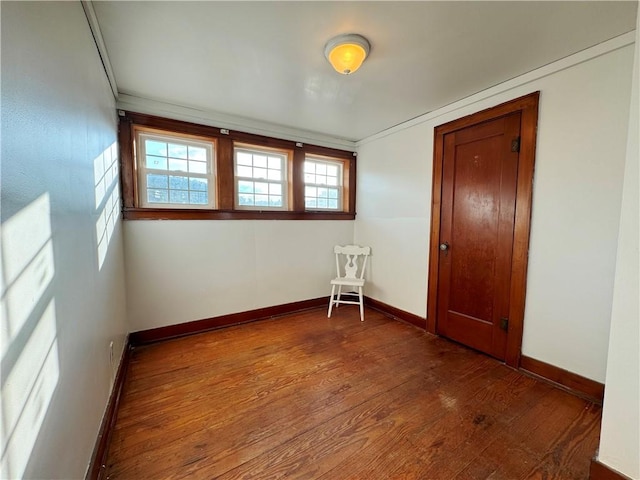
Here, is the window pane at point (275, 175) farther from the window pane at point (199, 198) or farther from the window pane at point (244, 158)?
the window pane at point (199, 198)

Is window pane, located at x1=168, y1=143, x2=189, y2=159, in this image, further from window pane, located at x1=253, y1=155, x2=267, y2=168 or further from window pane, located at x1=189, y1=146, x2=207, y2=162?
window pane, located at x1=253, y1=155, x2=267, y2=168

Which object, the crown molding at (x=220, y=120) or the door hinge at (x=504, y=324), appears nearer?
the door hinge at (x=504, y=324)

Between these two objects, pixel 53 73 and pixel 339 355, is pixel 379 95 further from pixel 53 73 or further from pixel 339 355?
pixel 339 355

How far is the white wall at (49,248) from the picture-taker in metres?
0.64

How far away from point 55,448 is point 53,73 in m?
1.28

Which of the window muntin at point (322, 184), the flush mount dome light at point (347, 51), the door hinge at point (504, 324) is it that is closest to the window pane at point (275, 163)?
the window muntin at point (322, 184)

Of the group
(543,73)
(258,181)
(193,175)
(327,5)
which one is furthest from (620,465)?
(193,175)

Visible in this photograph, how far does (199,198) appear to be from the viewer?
290 centimetres

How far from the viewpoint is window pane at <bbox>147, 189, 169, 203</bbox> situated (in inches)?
104

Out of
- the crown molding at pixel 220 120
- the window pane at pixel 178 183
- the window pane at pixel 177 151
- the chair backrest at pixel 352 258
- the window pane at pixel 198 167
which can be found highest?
the crown molding at pixel 220 120

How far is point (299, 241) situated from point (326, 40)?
89.7 inches

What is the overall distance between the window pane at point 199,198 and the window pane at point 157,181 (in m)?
0.26

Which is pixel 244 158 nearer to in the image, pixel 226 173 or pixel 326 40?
pixel 226 173

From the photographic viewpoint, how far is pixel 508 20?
152 cm
